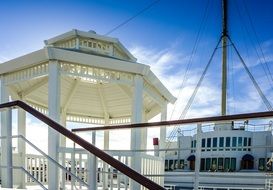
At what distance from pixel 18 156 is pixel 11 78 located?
7.57 ft

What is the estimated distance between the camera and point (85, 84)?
1026 cm

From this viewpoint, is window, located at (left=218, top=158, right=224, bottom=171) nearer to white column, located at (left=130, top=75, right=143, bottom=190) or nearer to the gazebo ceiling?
the gazebo ceiling

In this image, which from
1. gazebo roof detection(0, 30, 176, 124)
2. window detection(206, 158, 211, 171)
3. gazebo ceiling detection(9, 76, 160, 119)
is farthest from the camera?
window detection(206, 158, 211, 171)

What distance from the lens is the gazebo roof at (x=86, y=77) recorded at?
258 inches

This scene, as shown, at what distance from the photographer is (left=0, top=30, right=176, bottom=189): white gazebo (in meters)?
6.39

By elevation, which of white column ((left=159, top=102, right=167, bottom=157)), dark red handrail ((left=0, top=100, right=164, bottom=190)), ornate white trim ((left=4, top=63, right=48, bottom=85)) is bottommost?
white column ((left=159, top=102, right=167, bottom=157))

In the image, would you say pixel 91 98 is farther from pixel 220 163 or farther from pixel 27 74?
pixel 220 163

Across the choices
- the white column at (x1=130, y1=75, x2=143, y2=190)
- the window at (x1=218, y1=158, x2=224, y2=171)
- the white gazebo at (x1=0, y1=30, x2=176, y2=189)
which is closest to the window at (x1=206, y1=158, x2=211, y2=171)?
the window at (x1=218, y1=158, x2=224, y2=171)

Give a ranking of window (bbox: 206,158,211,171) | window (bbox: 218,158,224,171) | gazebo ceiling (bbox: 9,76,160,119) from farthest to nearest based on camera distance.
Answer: window (bbox: 206,158,211,171) → window (bbox: 218,158,224,171) → gazebo ceiling (bbox: 9,76,160,119)

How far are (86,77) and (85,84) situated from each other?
12.1 ft

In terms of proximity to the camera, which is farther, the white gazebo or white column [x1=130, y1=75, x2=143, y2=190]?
white column [x1=130, y1=75, x2=143, y2=190]

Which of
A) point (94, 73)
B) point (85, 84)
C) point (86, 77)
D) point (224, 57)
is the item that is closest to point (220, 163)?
point (224, 57)

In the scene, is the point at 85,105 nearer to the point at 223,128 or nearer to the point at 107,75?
the point at 107,75

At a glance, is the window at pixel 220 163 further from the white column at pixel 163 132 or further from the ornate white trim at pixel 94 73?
the ornate white trim at pixel 94 73
